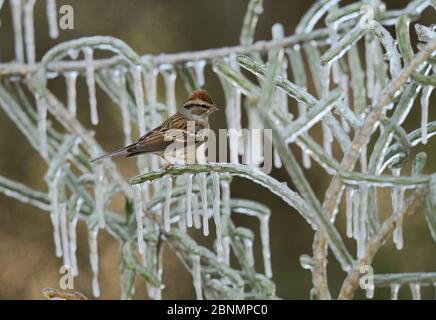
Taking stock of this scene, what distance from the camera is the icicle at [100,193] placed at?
3.78 ft

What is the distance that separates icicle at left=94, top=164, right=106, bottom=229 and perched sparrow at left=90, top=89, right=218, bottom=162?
0.10 m

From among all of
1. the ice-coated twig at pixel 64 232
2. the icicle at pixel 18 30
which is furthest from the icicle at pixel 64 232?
the icicle at pixel 18 30

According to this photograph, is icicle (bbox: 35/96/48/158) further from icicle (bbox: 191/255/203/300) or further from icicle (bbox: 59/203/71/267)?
icicle (bbox: 191/255/203/300)

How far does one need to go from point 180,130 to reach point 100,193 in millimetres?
157

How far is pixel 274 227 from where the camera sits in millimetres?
2715

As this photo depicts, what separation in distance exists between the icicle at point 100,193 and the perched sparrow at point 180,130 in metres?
0.10

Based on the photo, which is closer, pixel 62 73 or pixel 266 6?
pixel 62 73

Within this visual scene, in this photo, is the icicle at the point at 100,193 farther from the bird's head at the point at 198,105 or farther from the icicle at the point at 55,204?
the bird's head at the point at 198,105

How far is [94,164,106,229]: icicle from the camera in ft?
3.78

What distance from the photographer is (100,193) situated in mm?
1186

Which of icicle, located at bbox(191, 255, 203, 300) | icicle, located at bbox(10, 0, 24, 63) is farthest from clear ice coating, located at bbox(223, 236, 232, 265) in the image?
icicle, located at bbox(10, 0, 24, 63)

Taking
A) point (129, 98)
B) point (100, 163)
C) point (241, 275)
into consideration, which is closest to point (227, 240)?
point (241, 275)
